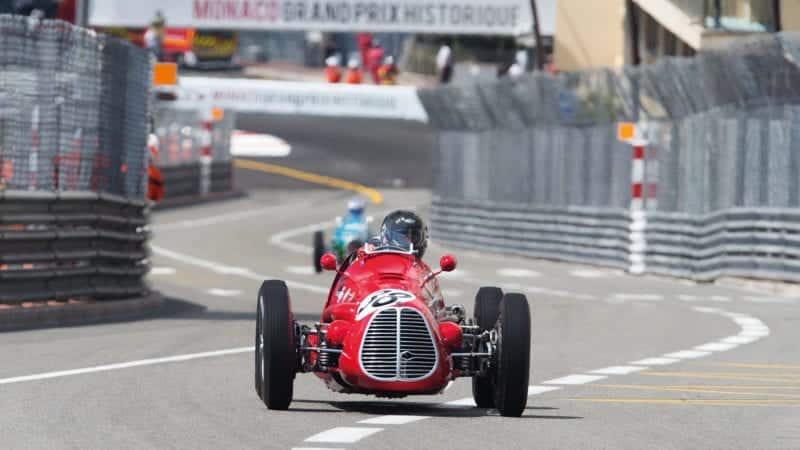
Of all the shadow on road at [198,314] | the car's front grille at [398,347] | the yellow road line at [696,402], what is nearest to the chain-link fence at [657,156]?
the shadow on road at [198,314]

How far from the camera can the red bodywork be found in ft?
39.9

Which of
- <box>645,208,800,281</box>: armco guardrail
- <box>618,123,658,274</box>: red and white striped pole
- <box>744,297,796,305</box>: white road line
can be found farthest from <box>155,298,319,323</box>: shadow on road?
<box>618,123,658,274</box>: red and white striped pole

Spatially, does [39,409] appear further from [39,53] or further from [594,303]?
[594,303]

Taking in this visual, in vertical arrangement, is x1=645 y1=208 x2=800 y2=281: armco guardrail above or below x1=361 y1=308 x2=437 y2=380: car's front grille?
below

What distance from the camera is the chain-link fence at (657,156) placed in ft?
91.5

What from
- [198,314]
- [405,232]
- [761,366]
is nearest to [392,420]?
[405,232]

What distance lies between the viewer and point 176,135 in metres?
49.1

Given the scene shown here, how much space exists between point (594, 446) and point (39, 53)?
10695 millimetres

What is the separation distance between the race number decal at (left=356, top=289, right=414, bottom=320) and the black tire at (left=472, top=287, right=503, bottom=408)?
2.83 feet

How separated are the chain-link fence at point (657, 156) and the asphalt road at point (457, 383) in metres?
1.17

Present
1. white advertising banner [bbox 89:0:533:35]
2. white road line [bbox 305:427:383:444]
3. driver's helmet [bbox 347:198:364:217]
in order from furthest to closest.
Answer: white advertising banner [bbox 89:0:533:35] → driver's helmet [bbox 347:198:364:217] → white road line [bbox 305:427:383:444]

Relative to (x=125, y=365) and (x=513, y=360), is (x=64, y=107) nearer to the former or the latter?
(x=125, y=365)

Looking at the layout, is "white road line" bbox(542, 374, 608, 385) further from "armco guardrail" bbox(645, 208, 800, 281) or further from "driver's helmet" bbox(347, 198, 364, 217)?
"driver's helmet" bbox(347, 198, 364, 217)

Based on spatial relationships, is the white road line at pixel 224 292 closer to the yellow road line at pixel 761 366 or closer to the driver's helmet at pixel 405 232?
the yellow road line at pixel 761 366
